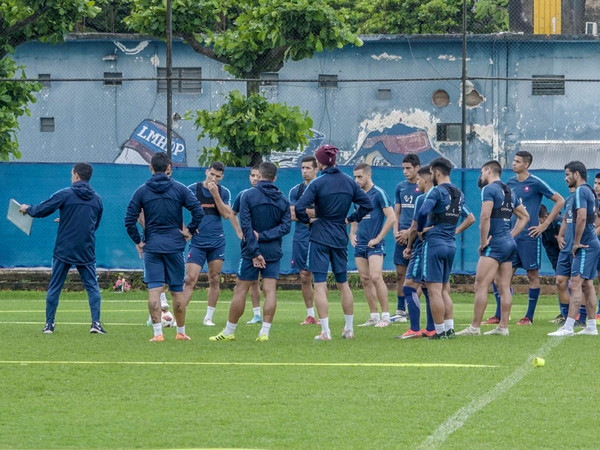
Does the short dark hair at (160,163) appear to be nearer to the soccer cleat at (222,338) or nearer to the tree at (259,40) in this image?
the soccer cleat at (222,338)

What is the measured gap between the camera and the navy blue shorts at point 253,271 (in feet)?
40.9

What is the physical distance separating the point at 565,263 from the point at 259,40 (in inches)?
413

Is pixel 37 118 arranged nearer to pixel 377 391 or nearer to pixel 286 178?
pixel 286 178

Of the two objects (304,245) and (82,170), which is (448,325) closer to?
(304,245)

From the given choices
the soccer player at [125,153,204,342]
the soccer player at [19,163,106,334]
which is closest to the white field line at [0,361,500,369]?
the soccer player at [125,153,204,342]

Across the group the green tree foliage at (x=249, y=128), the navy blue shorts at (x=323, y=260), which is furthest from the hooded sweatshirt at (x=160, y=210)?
the green tree foliage at (x=249, y=128)

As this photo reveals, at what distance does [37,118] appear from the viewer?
1433 inches

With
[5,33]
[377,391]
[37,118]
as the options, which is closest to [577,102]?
[37,118]

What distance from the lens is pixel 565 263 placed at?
14.1m

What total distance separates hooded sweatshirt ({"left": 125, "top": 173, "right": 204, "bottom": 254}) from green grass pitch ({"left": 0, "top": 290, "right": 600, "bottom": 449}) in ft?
3.53

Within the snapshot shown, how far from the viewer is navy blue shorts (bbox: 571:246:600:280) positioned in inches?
527

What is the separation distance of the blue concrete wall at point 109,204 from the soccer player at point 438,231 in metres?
8.11

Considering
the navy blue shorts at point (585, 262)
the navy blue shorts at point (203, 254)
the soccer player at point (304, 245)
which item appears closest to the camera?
the navy blue shorts at point (585, 262)

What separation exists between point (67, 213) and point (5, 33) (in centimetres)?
978
